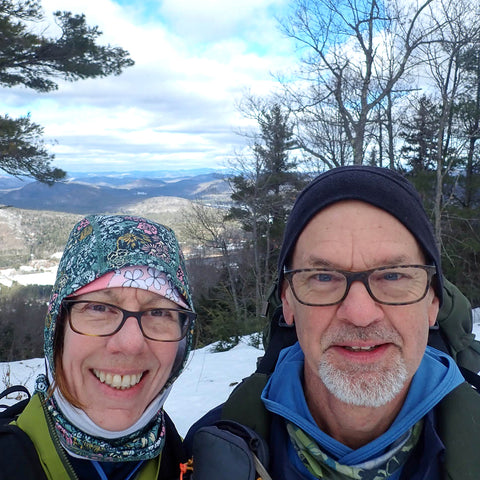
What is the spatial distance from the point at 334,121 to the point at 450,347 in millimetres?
11795

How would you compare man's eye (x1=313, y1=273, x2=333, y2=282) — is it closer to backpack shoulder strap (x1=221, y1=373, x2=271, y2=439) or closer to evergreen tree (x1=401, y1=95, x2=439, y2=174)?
backpack shoulder strap (x1=221, y1=373, x2=271, y2=439)

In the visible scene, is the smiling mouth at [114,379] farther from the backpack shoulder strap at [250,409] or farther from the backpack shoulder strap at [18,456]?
the backpack shoulder strap at [250,409]

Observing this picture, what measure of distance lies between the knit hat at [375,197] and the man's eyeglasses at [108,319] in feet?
1.99

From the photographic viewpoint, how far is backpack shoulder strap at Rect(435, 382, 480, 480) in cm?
122

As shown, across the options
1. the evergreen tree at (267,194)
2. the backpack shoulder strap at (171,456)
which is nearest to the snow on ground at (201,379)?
the backpack shoulder strap at (171,456)

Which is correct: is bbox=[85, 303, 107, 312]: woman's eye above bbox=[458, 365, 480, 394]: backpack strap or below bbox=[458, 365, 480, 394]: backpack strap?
above

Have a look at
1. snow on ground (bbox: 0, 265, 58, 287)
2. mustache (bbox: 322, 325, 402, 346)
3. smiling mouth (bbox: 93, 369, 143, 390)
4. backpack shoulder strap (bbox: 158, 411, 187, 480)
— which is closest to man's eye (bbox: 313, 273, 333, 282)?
mustache (bbox: 322, 325, 402, 346)

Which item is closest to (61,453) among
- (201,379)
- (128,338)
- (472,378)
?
(128,338)

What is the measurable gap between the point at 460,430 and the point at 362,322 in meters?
0.45

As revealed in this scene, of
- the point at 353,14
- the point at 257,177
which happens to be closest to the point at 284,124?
the point at 257,177

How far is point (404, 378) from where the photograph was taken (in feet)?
4.56

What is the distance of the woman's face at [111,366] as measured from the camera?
148 cm

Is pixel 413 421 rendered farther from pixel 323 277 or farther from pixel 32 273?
pixel 32 273

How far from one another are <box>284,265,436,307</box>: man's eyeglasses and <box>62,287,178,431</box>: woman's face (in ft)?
2.08
